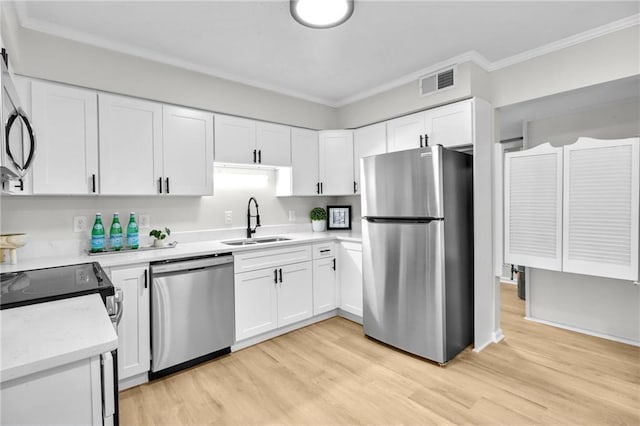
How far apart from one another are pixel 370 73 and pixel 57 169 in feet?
8.90

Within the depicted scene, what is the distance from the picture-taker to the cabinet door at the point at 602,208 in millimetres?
2330

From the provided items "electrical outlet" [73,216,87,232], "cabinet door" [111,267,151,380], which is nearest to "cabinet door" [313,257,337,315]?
"cabinet door" [111,267,151,380]

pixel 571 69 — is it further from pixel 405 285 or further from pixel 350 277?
pixel 350 277

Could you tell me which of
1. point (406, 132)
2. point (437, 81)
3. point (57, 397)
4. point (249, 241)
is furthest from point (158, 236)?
point (437, 81)

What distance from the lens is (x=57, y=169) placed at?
88.2 inches

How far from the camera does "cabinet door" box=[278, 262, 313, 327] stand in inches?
120

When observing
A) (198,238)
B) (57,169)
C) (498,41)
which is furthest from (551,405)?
(57,169)

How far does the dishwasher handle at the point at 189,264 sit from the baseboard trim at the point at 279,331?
78 centimetres

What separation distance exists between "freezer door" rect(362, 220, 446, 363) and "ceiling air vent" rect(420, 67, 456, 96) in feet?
4.22

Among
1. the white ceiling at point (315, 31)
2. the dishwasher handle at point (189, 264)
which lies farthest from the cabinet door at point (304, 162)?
the dishwasher handle at point (189, 264)

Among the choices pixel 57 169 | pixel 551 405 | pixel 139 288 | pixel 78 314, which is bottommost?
pixel 551 405

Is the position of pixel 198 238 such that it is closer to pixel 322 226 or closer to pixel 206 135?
pixel 206 135

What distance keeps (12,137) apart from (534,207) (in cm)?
347

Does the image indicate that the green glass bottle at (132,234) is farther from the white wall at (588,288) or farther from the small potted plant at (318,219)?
the white wall at (588,288)
